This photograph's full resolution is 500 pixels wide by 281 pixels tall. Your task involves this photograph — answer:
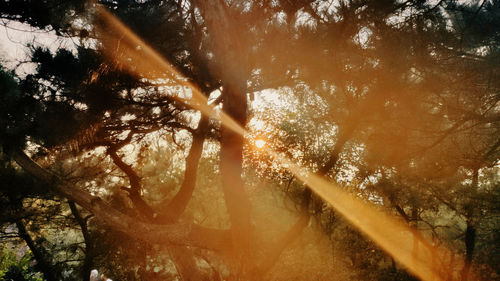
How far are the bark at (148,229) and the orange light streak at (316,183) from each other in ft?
5.36

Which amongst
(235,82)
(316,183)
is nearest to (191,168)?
(235,82)

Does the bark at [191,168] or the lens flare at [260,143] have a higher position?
the lens flare at [260,143]

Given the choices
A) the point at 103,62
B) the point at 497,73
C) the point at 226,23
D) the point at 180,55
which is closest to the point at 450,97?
the point at 497,73

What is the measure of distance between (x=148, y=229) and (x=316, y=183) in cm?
547

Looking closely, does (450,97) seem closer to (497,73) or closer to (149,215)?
(497,73)

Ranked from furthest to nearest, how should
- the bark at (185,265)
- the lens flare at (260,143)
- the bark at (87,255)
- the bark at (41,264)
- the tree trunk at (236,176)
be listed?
the lens flare at (260,143), the bark at (41,264), the bark at (87,255), the bark at (185,265), the tree trunk at (236,176)

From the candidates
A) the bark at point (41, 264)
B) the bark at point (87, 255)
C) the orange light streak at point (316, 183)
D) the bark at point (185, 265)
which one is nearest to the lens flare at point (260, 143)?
the orange light streak at point (316, 183)

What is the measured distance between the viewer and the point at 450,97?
3.45m

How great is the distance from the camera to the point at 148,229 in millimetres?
3986

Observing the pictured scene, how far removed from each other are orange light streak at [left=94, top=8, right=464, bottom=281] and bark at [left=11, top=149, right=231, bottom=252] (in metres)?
1.63

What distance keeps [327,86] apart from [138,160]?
14.6 feet

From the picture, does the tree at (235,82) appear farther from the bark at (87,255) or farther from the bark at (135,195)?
the bark at (87,255)

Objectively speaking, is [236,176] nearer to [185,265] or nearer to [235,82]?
[235,82]

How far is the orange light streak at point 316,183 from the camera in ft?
13.2
